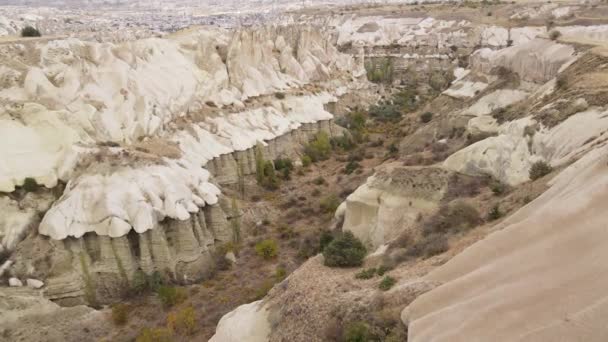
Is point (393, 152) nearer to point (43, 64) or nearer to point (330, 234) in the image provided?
point (330, 234)

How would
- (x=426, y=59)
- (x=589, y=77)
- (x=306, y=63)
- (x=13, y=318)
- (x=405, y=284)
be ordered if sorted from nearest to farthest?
(x=405, y=284) < (x=13, y=318) < (x=589, y=77) < (x=306, y=63) < (x=426, y=59)

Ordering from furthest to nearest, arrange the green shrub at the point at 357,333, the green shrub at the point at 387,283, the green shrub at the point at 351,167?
1. the green shrub at the point at 351,167
2. the green shrub at the point at 387,283
3. the green shrub at the point at 357,333

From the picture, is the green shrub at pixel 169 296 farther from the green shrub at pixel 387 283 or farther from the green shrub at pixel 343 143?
the green shrub at pixel 343 143

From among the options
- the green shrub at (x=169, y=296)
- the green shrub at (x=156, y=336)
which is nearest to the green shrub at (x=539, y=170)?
the green shrub at (x=156, y=336)

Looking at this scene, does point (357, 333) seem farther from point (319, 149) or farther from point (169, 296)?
point (319, 149)

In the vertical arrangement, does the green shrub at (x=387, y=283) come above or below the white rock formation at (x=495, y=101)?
above

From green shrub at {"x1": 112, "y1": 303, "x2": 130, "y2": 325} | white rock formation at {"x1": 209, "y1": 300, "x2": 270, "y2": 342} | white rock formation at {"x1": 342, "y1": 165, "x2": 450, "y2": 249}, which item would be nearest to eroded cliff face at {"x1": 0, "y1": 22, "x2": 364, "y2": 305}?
green shrub at {"x1": 112, "y1": 303, "x2": 130, "y2": 325}

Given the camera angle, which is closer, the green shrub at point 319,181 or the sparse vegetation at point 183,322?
the sparse vegetation at point 183,322

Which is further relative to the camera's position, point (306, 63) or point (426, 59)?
point (426, 59)

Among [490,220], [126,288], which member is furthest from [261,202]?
[490,220]
